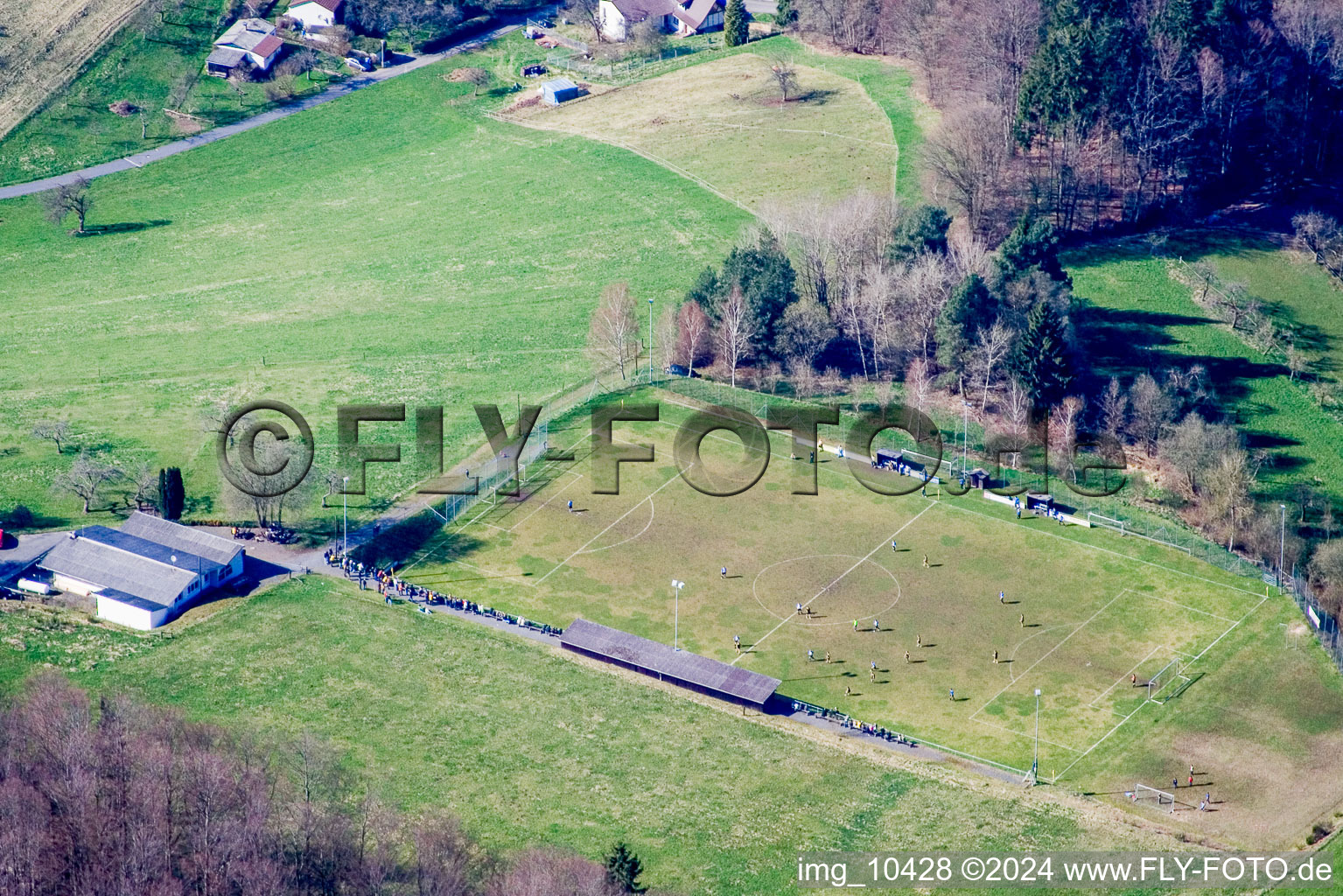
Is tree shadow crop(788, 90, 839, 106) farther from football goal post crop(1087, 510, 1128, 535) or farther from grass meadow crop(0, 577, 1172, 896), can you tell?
grass meadow crop(0, 577, 1172, 896)

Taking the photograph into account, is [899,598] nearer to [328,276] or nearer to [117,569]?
[117,569]

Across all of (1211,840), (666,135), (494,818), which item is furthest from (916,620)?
(666,135)

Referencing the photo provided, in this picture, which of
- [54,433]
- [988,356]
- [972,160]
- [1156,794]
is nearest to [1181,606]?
[1156,794]

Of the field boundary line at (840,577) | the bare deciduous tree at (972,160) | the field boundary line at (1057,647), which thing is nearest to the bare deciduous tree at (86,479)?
the field boundary line at (840,577)

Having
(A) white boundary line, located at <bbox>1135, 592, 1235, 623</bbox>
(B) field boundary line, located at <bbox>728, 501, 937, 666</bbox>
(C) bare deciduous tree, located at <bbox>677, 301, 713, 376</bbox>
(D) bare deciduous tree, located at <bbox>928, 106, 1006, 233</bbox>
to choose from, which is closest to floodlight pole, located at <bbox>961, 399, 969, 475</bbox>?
(B) field boundary line, located at <bbox>728, 501, 937, 666</bbox>

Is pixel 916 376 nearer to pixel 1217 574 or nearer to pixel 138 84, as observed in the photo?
pixel 1217 574

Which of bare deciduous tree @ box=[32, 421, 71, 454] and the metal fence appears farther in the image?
bare deciduous tree @ box=[32, 421, 71, 454]

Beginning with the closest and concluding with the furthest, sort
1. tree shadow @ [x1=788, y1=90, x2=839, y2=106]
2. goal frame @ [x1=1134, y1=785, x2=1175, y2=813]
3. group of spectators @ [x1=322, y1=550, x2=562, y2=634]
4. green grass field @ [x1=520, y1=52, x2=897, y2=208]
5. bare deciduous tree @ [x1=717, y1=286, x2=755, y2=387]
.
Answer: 1. goal frame @ [x1=1134, y1=785, x2=1175, y2=813]
2. group of spectators @ [x1=322, y1=550, x2=562, y2=634]
3. bare deciduous tree @ [x1=717, y1=286, x2=755, y2=387]
4. green grass field @ [x1=520, y1=52, x2=897, y2=208]
5. tree shadow @ [x1=788, y1=90, x2=839, y2=106]
